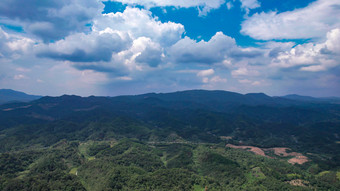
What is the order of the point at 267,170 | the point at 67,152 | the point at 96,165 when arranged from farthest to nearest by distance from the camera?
the point at 67,152
the point at 96,165
the point at 267,170

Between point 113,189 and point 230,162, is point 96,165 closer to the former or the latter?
point 113,189

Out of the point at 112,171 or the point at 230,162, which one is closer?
the point at 112,171

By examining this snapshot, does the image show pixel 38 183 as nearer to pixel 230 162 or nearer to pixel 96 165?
pixel 96 165

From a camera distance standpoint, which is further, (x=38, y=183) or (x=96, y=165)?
(x=96, y=165)

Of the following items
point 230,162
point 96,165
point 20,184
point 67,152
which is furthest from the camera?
point 67,152

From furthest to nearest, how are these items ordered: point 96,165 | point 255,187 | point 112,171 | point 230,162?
point 230,162, point 96,165, point 112,171, point 255,187

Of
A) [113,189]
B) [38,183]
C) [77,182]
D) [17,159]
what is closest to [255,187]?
[113,189]

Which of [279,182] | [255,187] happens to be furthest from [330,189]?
[255,187]

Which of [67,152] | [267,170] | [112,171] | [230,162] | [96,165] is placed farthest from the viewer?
[67,152]
